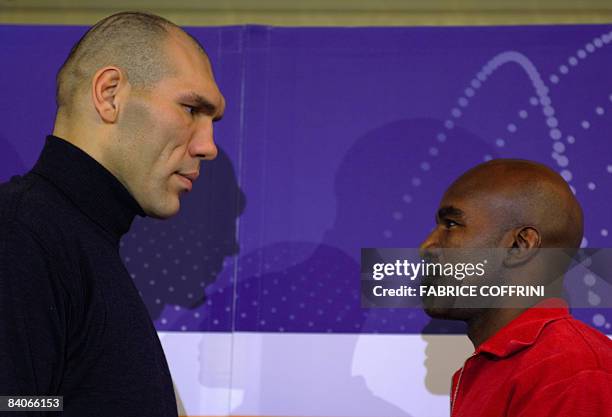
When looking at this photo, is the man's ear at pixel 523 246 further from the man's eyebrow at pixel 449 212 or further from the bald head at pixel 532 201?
the man's eyebrow at pixel 449 212

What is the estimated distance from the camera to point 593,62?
188 cm

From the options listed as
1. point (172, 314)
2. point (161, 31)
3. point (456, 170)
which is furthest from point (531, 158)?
point (161, 31)

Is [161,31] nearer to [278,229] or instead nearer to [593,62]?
[278,229]

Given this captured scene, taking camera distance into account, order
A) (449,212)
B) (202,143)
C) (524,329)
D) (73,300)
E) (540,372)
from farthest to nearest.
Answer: (449,212) → (524,329) → (540,372) → (202,143) → (73,300)

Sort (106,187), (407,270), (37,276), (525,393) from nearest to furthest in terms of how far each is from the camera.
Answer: (37,276)
(106,187)
(525,393)
(407,270)

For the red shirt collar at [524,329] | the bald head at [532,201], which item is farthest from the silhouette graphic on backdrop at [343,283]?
the red shirt collar at [524,329]

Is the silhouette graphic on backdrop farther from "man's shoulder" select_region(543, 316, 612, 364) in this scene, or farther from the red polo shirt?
"man's shoulder" select_region(543, 316, 612, 364)

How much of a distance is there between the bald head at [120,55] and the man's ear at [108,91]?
1 centimetres

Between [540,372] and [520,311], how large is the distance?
8.6 inches

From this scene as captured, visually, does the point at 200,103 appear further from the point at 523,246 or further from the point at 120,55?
the point at 523,246

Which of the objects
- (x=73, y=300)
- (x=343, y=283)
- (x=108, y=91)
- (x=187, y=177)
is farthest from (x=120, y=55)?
(x=343, y=283)

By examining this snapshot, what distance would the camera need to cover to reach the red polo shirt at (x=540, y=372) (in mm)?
1187

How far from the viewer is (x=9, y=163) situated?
1.91 metres

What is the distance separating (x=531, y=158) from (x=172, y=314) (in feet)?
2.83
